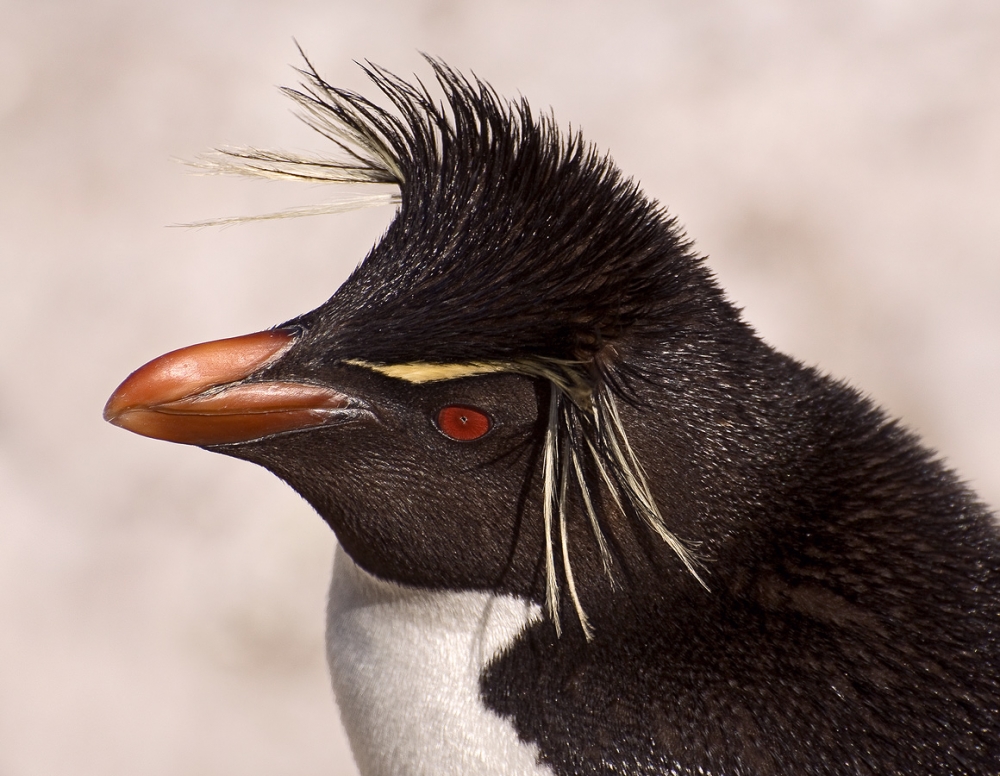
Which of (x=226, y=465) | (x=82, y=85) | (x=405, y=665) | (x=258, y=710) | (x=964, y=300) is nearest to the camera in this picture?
(x=405, y=665)

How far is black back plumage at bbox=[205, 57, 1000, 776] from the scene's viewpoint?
1.27 metres

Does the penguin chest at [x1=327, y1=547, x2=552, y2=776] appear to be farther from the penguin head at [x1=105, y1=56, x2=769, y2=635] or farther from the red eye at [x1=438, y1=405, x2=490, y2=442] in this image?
the red eye at [x1=438, y1=405, x2=490, y2=442]

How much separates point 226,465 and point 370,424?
2.02m

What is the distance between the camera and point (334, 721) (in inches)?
120

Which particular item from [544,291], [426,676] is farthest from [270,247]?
[544,291]

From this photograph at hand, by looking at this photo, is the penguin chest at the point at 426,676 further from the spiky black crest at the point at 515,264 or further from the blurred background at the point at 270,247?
the blurred background at the point at 270,247

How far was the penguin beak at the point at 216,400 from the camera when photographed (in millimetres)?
1282

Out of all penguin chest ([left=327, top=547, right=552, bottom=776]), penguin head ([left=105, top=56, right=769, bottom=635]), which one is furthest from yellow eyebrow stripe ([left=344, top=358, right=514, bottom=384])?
penguin chest ([left=327, top=547, right=552, bottom=776])

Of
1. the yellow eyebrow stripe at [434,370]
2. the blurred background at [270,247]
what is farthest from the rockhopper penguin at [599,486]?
the blurred background at [270,247]

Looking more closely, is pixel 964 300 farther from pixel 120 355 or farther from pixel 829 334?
pixel 120 355

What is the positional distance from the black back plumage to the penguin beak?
0.04 metres

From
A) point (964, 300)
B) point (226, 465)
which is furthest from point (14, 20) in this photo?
point (964, 300)

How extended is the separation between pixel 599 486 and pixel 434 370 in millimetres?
235

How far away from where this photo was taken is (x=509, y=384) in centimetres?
128
